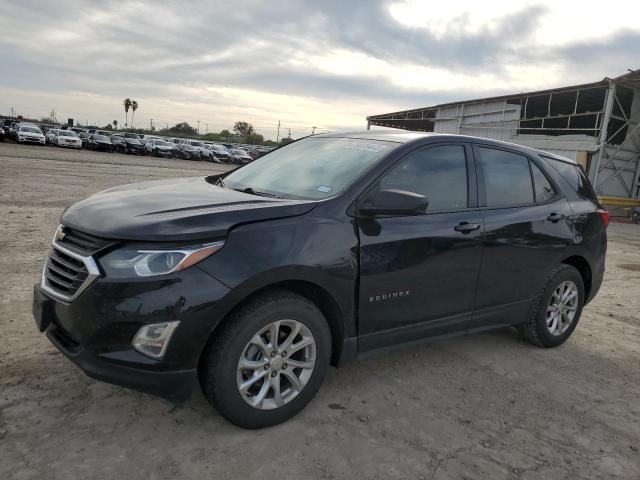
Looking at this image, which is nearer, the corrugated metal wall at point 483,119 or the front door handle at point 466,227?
the front door handle at point 466,227

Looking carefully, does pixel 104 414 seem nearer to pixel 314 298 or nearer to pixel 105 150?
pixel 314 298

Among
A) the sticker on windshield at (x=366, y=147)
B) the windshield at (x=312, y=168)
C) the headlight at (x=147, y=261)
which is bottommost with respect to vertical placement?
the headlight at (x=147, y=261)

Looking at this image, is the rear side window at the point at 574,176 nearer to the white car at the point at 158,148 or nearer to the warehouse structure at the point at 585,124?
the warehouse structure at the point at 585,124

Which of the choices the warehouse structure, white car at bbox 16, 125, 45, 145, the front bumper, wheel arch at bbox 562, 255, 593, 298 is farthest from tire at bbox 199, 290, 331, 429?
white car at bbox 16, 125, 45, 145

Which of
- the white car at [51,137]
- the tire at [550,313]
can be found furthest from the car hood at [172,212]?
the white car at [51,137]

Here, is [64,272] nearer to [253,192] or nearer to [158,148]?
[253,192]

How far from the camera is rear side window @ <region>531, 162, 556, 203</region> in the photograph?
451 centimetres

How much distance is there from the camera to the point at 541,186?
4574 mm

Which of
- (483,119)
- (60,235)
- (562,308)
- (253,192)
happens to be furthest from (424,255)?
(483,119)

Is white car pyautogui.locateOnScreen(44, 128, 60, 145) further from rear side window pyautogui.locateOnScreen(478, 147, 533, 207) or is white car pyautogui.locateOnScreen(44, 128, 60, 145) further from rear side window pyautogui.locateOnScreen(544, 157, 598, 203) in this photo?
rear side window pyautogui.locateOnScreen(478, 147, 533, 207)

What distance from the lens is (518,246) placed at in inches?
164

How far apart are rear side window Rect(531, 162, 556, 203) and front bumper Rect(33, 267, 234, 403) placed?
303 centimetres

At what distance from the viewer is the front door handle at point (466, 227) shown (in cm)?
373

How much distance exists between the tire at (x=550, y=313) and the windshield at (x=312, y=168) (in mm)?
2021
